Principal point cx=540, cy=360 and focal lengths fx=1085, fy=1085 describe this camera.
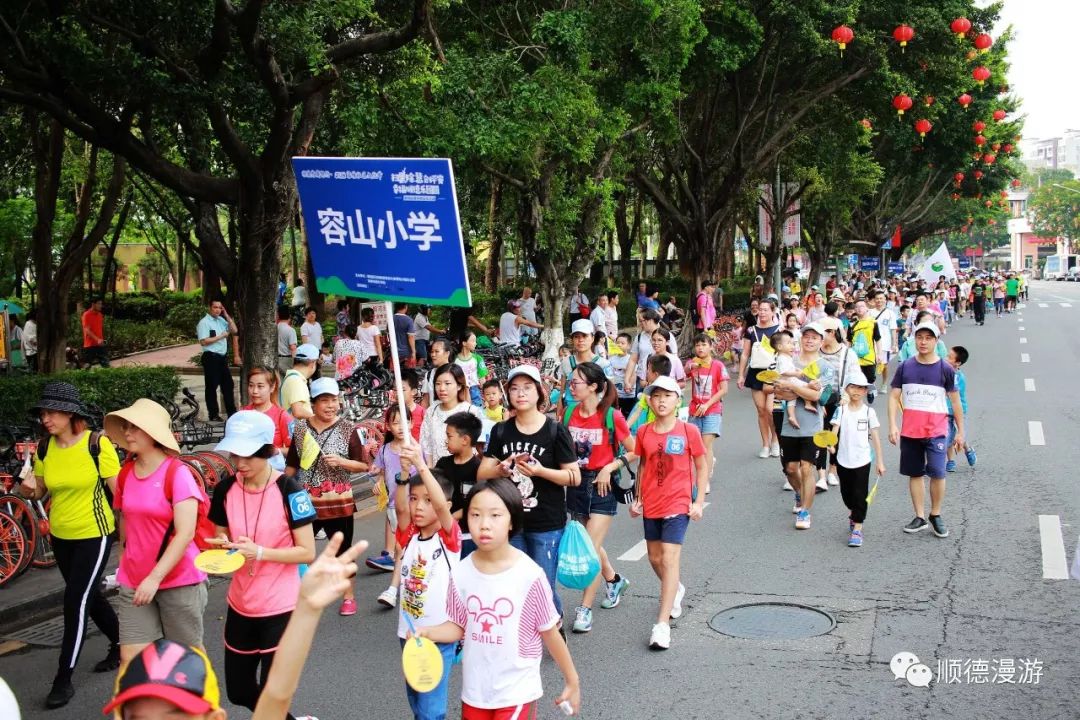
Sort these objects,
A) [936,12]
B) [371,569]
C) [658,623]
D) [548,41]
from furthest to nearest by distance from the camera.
A: 1. [936,12]
2. [548,41]
3. [371,569]
4. [658,623]

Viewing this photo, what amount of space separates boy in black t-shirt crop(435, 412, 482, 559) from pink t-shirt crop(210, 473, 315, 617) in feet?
3.57

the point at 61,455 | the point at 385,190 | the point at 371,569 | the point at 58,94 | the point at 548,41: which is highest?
the point at 548,41

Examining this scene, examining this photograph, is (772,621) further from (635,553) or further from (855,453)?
(855,453)

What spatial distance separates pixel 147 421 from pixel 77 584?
1.37m

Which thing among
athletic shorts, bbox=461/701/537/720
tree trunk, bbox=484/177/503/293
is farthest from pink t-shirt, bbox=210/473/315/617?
tree trunk, bbox=484/177/503/293

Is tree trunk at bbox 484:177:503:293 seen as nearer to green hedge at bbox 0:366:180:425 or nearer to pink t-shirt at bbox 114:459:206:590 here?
green hedge at bbox 0:366:180:425

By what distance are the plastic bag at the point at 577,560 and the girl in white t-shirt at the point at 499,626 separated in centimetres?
152

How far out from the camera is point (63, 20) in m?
10.8

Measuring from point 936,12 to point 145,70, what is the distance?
52.8 ft

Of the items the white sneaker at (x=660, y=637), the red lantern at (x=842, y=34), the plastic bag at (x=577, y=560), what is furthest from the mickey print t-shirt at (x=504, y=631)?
the red lantern at (x=842, y=34)

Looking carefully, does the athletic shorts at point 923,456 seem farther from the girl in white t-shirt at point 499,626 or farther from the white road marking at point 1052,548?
the girl in white t-shirt at point 499,626

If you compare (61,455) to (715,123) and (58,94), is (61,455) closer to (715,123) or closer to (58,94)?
(58,94)

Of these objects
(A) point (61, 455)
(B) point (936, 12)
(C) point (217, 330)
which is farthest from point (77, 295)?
(A) point (61, 455)

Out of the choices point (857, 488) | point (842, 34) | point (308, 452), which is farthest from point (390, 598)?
point (842, 34)
